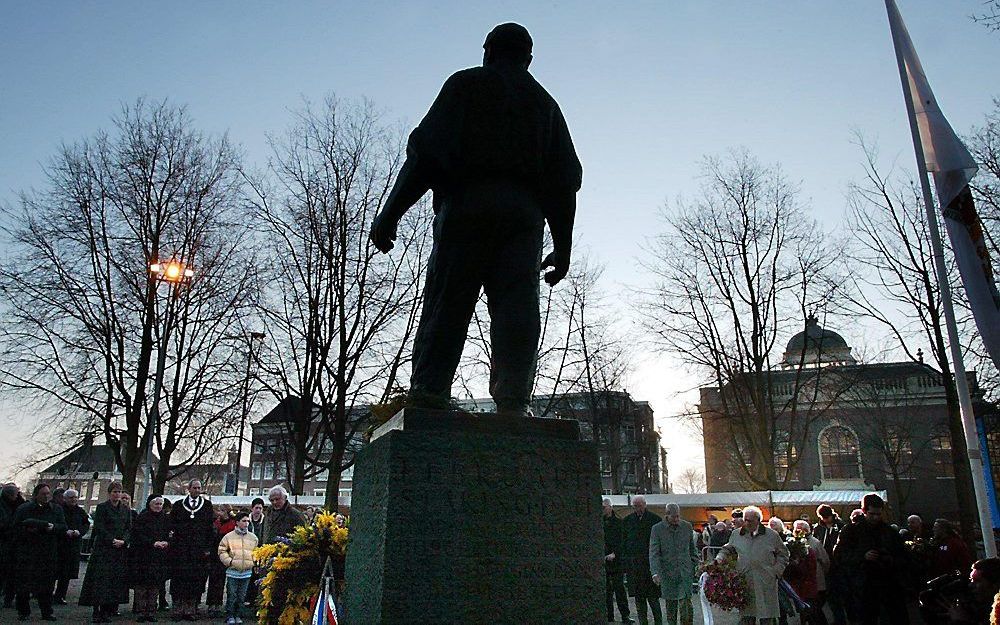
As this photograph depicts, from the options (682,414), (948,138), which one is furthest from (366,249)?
(948,138)

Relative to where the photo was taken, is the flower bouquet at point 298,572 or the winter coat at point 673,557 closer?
the flower bouquet at point 298,572

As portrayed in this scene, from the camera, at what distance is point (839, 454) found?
45219mm

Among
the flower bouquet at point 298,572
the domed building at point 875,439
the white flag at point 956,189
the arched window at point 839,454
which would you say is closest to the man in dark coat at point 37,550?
the flower bouquet at point 298,572

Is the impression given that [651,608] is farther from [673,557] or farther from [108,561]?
[108,561]

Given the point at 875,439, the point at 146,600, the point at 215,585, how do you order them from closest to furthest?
the point at 146,600 < the point at 215,585 < the point at 875,439

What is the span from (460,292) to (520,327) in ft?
1.22

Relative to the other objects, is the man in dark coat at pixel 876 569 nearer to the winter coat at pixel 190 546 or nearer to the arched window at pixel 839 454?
the winter coat at pixel 190 546

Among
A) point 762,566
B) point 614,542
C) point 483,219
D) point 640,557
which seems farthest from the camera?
point 614,542

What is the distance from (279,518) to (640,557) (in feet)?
17.2

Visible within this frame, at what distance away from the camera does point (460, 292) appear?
3.89m

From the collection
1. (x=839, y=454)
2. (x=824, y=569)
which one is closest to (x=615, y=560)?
(x=824, y=569)

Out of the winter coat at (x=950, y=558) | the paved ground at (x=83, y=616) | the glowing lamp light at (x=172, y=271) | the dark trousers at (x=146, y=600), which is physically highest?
the glowing lamp light at (x=172, y=271)

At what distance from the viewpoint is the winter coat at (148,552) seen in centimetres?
1095

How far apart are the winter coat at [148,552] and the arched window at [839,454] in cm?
4240
